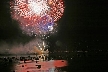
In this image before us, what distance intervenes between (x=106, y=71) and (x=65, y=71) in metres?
17.7

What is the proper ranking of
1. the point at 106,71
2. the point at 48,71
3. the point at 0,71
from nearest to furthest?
the point at 106,71, the point at 48,71, the point at 0,71

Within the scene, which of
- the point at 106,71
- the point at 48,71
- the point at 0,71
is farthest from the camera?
the point at 0,71

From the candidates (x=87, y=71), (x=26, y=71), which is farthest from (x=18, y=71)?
(x=87, y=71)

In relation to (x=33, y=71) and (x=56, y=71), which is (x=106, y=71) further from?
(x=33, y=71)

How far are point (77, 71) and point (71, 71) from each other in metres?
3.05

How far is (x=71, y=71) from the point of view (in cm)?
11231

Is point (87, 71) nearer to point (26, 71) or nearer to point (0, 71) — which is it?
point (26, 71)

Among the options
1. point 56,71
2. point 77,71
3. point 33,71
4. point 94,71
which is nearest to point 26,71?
point 33,71

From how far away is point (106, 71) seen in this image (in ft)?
356

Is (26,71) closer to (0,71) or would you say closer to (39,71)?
(39,71)

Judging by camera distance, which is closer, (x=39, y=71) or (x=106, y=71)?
(x=106, y=71)

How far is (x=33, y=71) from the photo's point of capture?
4604 inches

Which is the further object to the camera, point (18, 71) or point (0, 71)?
point (0, 71)

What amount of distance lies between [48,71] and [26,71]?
35.3 ft
